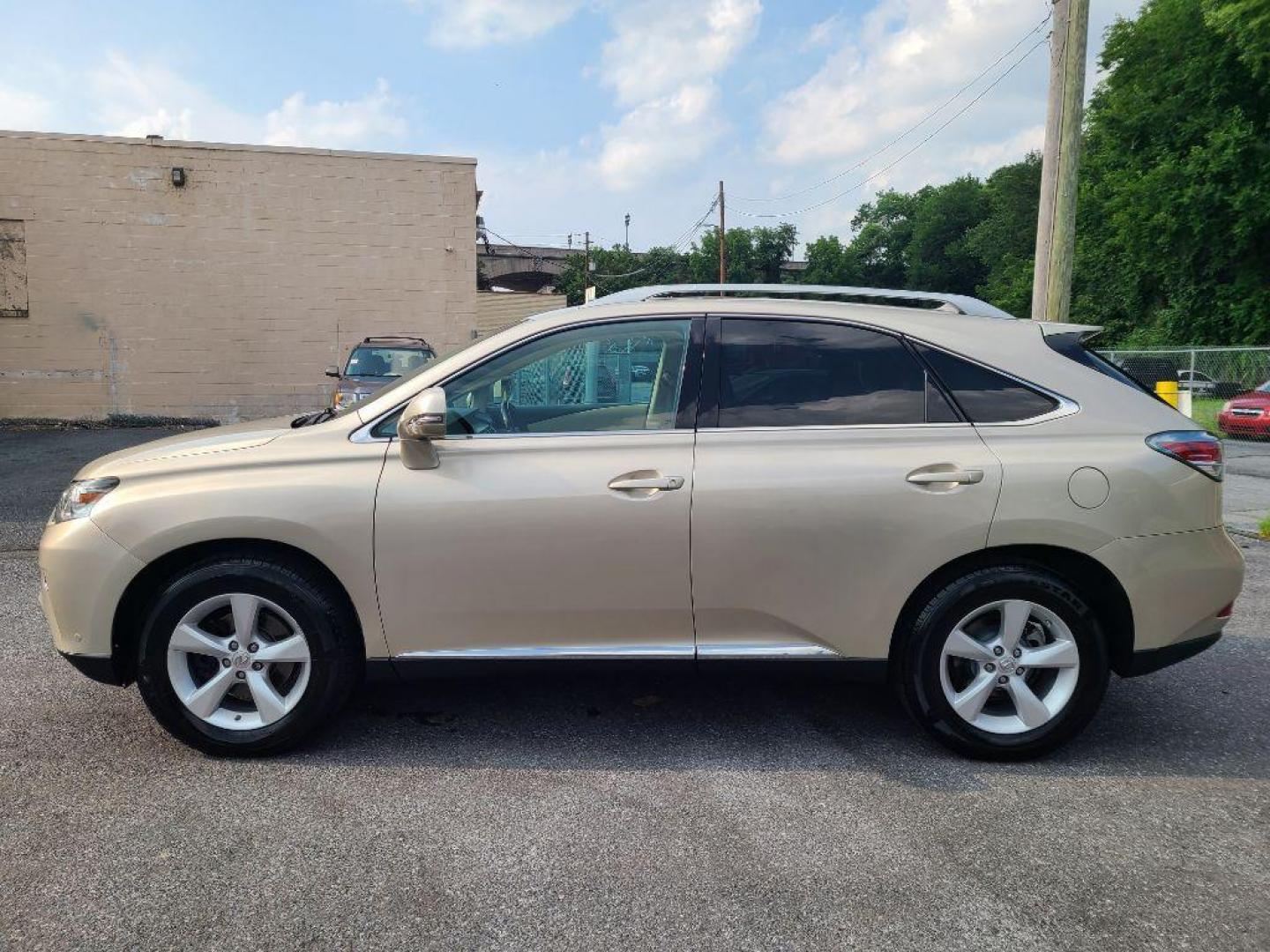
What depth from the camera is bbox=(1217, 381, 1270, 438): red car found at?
16516 millimetres

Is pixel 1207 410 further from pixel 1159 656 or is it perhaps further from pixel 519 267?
pixel 519 267

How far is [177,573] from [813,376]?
248 cm

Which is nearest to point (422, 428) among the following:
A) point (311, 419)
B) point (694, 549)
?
point (311, 419)

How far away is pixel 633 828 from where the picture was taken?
114 inches

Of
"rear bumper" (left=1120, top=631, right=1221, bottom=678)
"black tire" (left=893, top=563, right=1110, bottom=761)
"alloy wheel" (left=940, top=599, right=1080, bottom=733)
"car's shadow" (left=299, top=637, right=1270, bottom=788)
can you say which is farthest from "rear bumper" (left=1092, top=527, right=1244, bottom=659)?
"car's shadow" (left=299, top=637, right=1270, bottom=788)

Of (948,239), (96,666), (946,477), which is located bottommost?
(96,666)

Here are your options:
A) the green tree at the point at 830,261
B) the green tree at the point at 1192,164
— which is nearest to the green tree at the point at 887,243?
the green tree at the point at 830,261

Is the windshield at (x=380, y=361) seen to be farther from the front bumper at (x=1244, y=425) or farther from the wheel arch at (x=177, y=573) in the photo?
the front bumper at (x=1244, y=425)

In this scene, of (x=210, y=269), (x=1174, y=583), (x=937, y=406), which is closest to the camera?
(x=1174, y=583)

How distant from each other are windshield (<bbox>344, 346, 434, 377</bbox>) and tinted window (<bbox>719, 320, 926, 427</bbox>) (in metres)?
10.2

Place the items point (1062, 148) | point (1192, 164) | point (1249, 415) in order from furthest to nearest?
point (1192, 164), point (1249, 415), point (1062, 148)

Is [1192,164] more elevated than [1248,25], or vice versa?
[1248,25]

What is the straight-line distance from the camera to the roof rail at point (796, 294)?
12.2 ft

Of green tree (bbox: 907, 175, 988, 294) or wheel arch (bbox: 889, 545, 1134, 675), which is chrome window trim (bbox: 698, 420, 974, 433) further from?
green tree (bbox: 907, 175, 988, 294)
